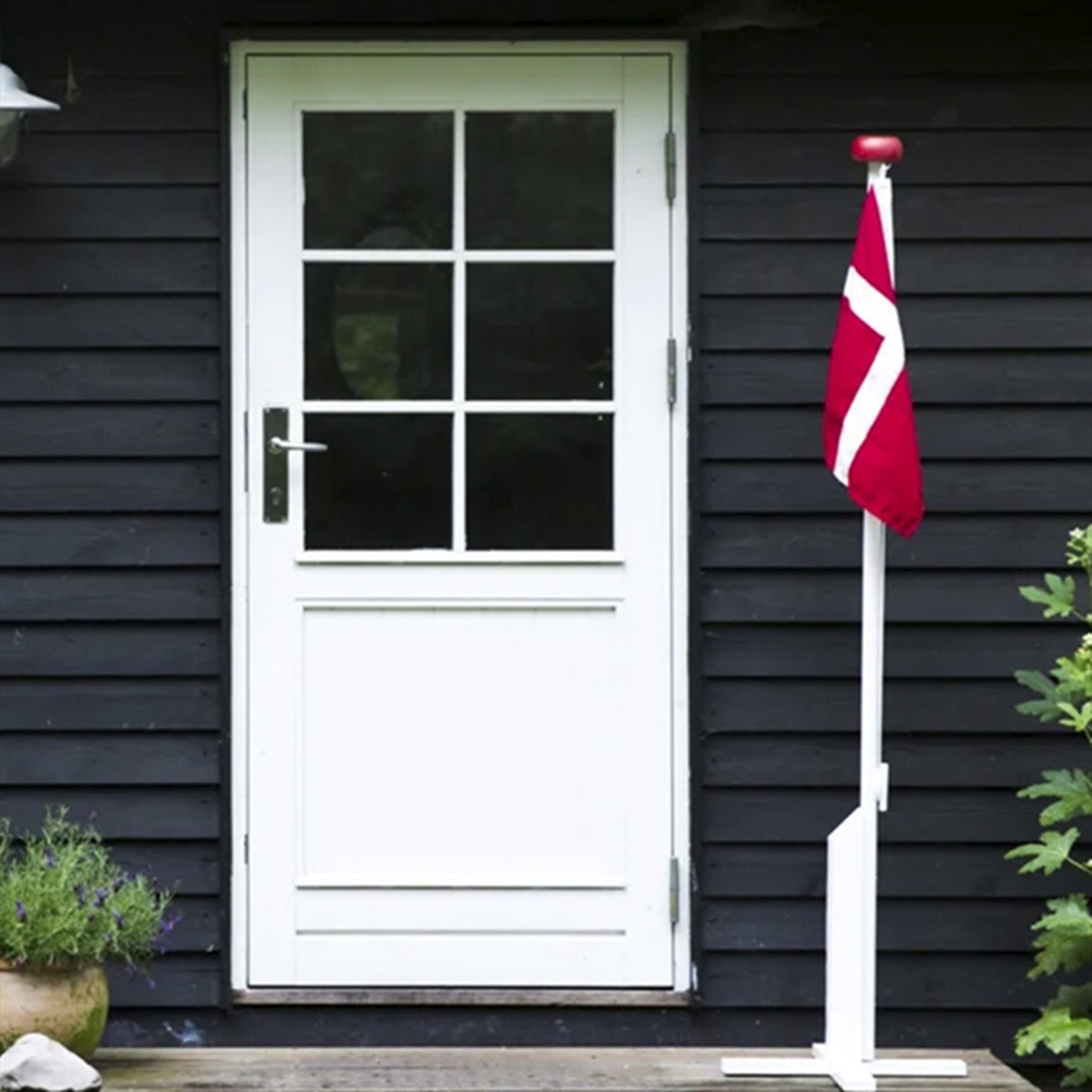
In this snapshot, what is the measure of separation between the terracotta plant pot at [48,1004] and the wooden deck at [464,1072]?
0.39 ft

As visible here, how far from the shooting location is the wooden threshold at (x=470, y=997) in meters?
4.86

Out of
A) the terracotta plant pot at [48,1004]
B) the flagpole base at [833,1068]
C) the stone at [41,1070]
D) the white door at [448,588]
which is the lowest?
the flagpole base at [833,1068]

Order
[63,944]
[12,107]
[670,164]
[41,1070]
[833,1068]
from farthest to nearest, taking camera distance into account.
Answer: [670,164], [12,107], [833,1068], [63,944], [41,1070]

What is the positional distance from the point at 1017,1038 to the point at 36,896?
190 centimetres

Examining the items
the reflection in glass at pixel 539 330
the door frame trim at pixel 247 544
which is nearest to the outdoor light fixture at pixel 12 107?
the door frame trim at pixel 247 544

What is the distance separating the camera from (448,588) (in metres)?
4.88

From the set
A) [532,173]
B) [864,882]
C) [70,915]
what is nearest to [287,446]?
[532,173]

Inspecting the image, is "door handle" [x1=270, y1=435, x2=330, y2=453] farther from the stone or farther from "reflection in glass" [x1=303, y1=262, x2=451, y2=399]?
the stone

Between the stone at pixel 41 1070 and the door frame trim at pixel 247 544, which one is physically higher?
the door frame trim at pixel 247 544

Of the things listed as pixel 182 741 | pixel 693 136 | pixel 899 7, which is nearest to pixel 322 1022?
pixel 182 741

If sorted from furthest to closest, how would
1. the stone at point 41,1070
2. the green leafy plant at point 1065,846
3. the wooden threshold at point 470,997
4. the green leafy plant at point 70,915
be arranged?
the wooden threshold at point 470,997
the green leafy plant at point 1065,846
the green leafy plant at point 70,915
the stone at point 41,1070

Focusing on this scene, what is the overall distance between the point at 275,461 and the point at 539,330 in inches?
23.1

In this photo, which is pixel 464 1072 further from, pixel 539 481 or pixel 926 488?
pixel 926 488

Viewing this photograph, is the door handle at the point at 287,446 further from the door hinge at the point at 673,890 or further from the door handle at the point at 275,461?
the door hinge at the point at 673,890
